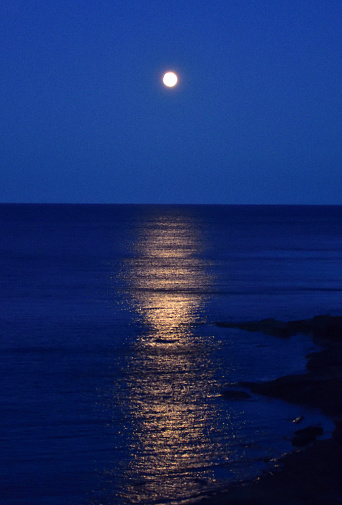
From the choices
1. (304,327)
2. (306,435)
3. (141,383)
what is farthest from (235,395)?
(304,327)

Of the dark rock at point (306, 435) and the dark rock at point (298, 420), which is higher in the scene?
the dark rock at point (298, 420)

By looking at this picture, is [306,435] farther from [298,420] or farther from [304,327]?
[304,327]

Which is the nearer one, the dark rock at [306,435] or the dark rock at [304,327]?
the dark rock at [306,435]

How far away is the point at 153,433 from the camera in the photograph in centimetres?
1886

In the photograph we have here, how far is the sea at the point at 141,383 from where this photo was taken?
15953 millimetres

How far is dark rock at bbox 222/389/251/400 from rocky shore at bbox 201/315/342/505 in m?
0.50

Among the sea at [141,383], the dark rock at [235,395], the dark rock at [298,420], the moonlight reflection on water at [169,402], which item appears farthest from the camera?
the dark rock at [235,395]

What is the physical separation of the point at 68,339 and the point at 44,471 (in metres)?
14.6

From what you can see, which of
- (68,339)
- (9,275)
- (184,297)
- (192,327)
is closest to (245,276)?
(184,297)

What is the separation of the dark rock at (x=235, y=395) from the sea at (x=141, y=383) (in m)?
0.26

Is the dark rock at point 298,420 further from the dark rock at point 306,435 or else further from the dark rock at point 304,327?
the dark rock at point 304,327

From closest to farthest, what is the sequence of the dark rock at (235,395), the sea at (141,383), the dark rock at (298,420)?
the sea at (141,383) → the dark rock at (298,420) → the dark rock at (235,395)

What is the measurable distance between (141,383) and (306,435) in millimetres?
7515

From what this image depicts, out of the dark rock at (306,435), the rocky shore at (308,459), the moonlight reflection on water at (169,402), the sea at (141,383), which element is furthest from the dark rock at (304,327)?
the dark rock at (306,435)
